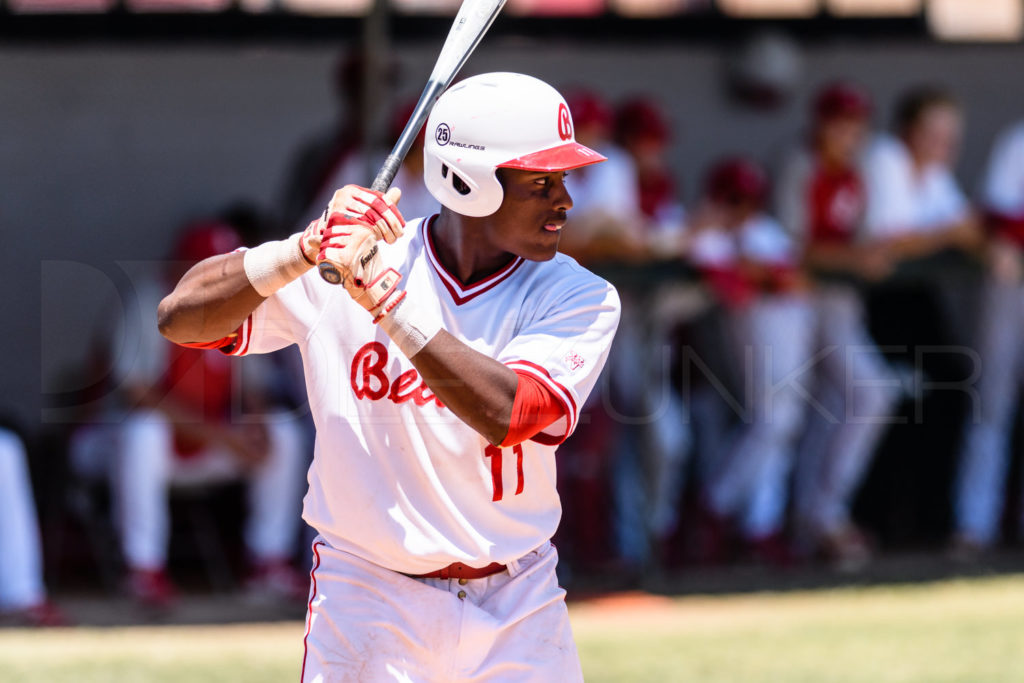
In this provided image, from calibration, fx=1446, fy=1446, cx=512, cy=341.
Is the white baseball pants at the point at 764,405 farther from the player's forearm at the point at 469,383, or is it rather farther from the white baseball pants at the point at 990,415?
the player's forearm at the point at 469,383

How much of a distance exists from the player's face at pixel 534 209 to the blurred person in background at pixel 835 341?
351 cm

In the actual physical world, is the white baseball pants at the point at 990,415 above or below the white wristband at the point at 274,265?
below

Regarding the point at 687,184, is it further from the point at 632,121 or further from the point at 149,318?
the point at 149,318

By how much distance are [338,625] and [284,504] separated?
9.66 feet

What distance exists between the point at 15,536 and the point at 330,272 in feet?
10.2

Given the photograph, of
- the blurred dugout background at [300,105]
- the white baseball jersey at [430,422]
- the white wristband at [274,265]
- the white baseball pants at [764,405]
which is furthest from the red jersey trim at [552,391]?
the white baseball pants at [764,405]

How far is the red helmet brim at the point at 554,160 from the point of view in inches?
104

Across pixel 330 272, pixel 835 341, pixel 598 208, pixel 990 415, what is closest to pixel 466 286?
pixel 330 272

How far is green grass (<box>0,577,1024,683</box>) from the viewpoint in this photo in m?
4.76

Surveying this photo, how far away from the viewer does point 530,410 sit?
8.32 ft

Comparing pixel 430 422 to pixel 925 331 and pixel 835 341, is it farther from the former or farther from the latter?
pixel 925 331

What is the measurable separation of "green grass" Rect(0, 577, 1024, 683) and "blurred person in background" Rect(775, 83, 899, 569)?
44 centimetres

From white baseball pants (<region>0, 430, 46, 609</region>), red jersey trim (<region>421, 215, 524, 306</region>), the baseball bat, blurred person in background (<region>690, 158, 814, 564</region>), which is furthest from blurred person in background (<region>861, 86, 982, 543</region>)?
red jersey trim (<region>421, 215, 524, 306</region>)

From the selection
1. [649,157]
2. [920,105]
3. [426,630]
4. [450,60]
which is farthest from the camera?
[920,105]
